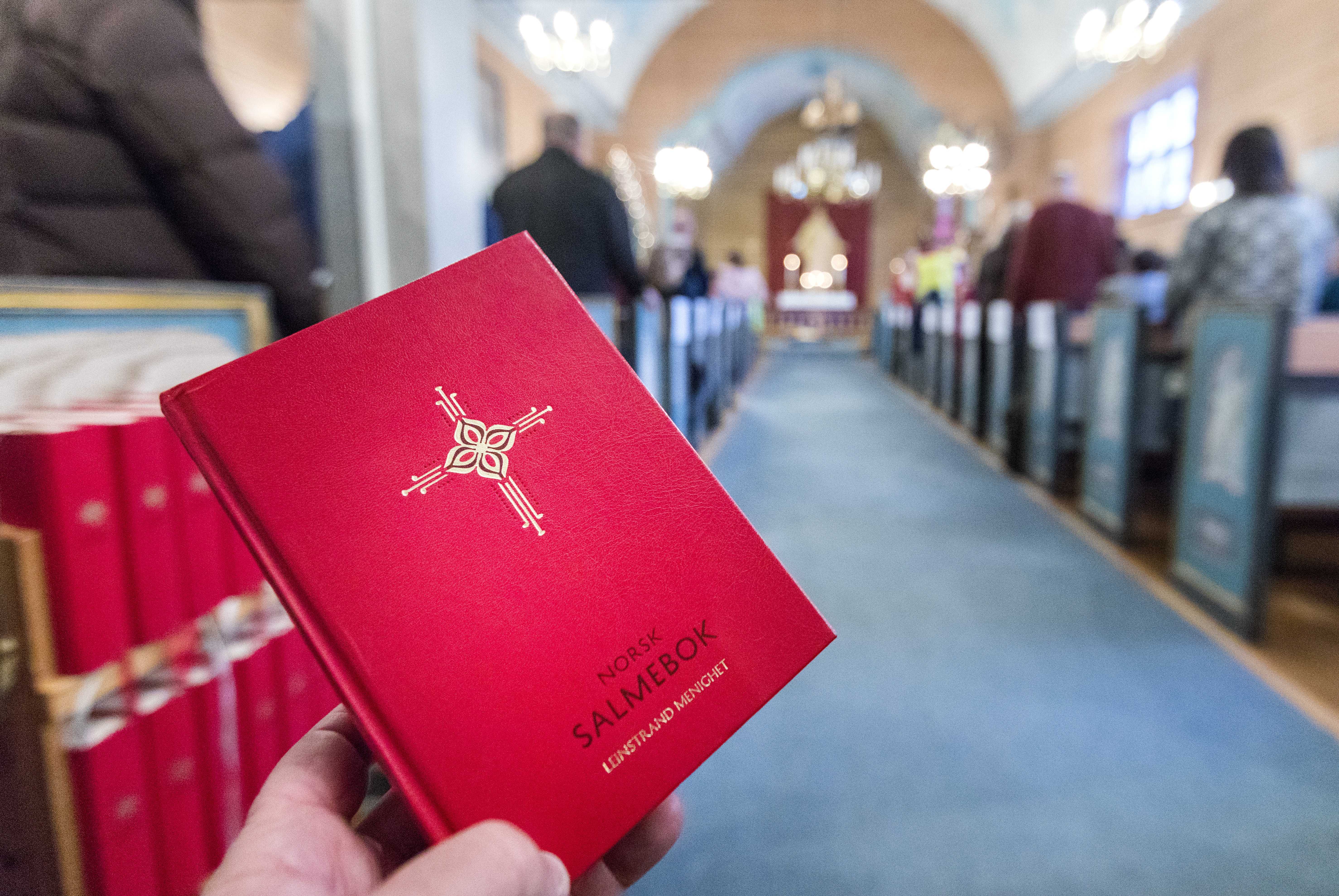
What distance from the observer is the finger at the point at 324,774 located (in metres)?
0.51

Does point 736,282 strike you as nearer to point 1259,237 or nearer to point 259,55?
point 259,55

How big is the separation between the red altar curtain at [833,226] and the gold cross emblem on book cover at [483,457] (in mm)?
16100

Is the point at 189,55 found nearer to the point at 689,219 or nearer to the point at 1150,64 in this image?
the point at 689,219

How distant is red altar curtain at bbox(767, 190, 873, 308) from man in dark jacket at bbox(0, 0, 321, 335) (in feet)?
50.3

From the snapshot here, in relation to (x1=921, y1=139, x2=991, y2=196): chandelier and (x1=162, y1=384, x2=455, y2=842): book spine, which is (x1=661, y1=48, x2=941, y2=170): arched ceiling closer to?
(x1=921, y1=139, x2=991, y2=196): chandelier

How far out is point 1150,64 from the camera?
754 centimetres

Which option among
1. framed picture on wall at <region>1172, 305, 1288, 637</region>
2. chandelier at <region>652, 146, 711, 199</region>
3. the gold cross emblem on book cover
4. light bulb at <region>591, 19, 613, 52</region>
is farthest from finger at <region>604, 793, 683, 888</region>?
chandelier at <region>652, 146, 711, 199</region>

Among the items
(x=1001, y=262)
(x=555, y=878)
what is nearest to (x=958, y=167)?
(x=1001, y=262)

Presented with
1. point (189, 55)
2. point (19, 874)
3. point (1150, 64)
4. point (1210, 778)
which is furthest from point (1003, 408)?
point (1150, 64)

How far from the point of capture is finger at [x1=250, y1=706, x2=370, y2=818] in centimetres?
51

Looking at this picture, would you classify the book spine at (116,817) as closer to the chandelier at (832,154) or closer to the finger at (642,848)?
the finger at (642,848)

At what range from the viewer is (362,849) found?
0.51 metres

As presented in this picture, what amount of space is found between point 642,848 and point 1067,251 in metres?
4.35

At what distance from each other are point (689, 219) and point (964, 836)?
5871 millimetres
